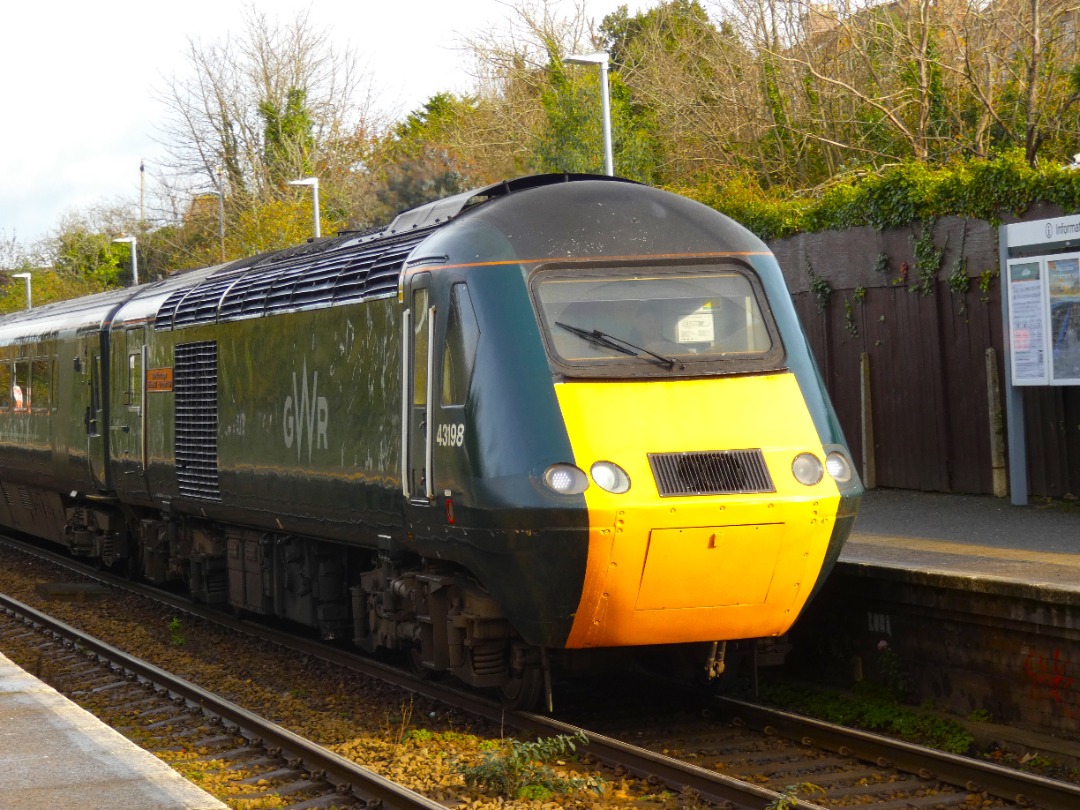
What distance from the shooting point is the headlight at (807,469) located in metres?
7.91

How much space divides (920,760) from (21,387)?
1509 cm

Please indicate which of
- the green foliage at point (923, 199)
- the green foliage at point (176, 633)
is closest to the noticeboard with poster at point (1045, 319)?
the green foliage at point (923, 199)

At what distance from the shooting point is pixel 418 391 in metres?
8.71

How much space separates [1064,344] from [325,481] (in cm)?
587

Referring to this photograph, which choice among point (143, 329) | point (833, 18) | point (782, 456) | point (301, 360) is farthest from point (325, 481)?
point (833, 18)

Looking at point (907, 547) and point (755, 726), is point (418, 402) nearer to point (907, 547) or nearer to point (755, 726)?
point (755, 726)

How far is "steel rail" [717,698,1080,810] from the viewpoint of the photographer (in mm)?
6727

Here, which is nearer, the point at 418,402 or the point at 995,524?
the point at 418,402

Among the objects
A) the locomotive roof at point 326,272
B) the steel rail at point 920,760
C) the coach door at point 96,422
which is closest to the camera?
the steel rail at point 920,760

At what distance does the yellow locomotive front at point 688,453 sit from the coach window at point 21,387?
505 inches

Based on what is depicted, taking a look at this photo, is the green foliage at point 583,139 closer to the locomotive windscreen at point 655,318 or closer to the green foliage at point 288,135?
the green foliage at point 288,135

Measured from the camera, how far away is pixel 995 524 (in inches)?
475

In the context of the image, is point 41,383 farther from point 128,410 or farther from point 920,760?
point 920,760

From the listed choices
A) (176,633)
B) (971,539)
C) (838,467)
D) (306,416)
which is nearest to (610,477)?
(838,467)
